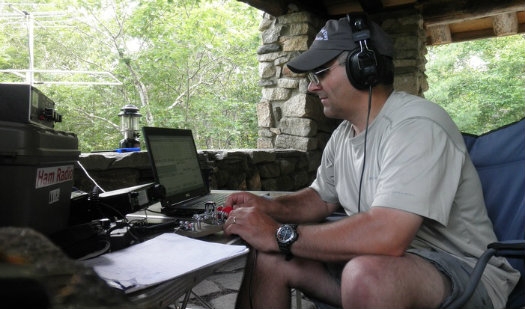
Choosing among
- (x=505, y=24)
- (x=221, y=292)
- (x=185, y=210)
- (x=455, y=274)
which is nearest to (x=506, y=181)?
(x=455, y=274)

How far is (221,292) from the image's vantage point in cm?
236

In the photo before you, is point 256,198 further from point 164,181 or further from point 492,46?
point 492,46

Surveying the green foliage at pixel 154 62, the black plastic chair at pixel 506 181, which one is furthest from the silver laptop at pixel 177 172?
the green foliage at pixel 154 62

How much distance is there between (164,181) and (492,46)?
12.6 meters

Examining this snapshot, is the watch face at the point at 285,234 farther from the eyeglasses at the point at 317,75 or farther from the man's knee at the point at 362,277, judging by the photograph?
the eyeglasses at the point at 317,75

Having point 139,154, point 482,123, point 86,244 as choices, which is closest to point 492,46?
point 482,123

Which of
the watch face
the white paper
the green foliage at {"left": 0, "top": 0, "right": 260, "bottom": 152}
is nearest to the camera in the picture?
the white paper

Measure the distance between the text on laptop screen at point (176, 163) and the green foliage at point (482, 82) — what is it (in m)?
10.6

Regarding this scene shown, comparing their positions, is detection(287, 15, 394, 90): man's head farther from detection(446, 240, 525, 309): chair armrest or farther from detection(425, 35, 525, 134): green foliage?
detection(425, 35, 525, 134): green foliage

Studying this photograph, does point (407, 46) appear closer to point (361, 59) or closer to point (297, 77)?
point (297, 77)

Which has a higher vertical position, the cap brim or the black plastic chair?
the cap brim

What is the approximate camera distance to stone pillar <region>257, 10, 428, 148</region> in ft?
13.1

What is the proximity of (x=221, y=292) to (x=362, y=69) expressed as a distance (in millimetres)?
1563

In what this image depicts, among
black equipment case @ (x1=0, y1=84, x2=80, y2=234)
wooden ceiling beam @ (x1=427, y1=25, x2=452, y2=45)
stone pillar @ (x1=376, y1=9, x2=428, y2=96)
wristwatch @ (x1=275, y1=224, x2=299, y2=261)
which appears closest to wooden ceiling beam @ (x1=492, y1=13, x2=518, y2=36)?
wooden ceiling beam @ (x1=427, y1=25, x2=452, y2=45)
